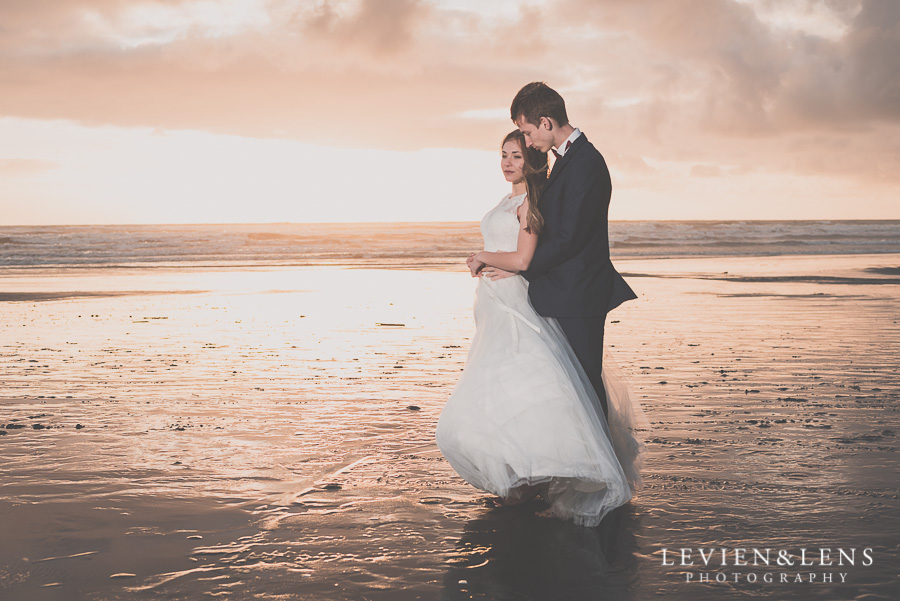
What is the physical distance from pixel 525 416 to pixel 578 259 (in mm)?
801

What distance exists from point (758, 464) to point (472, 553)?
7.29 feet

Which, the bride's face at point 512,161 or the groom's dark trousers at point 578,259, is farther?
the bride's face at point 512,161

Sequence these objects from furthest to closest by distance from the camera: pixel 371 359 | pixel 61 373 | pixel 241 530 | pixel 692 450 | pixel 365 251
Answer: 1. pixel 365 251
2. pixel 371 359
3. pixel 61 373
4. pixel 692 450
5. pixel 241 530

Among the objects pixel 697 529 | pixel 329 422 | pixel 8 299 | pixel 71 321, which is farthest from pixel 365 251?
pixel 697 529

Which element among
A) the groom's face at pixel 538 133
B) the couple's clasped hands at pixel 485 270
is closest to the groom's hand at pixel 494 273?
the couple's clasped hands at pixel 485 270

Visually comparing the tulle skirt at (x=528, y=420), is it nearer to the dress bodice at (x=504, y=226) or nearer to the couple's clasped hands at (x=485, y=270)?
the couple's clasped hands at (x=485, y=270)

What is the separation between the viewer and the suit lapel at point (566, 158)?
161 inches

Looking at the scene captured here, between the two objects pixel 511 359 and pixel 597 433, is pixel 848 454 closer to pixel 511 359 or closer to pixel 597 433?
pixel 597 433

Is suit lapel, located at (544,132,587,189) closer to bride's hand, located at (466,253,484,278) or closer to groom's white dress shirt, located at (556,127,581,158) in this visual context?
groom's white dress shirt, located at (556,127,581,158)

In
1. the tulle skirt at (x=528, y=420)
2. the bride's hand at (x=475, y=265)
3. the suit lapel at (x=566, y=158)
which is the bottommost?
the tulle skirt at (x=528, y=420)

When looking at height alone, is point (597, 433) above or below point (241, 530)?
above

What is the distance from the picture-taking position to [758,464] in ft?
16.7

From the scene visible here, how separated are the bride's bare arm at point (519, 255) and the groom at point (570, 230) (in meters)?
0.04

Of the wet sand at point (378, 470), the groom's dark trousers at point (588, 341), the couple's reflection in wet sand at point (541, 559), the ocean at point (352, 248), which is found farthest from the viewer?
the ocean at point (352, 248)
